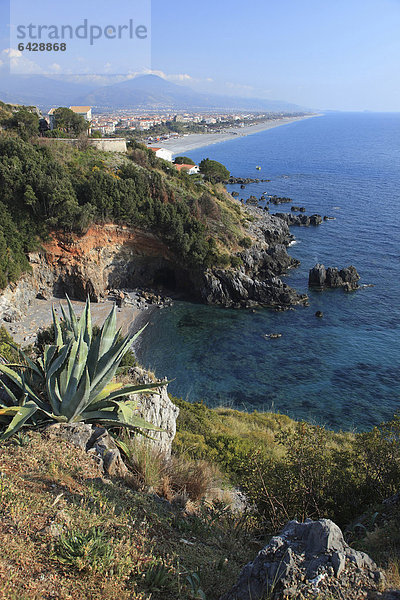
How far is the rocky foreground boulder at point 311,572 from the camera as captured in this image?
3.30 metres

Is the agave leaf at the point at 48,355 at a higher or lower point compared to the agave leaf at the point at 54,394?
higher

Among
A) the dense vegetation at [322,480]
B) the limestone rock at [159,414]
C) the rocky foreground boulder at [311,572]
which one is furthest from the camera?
the limestone rock at [159,414]

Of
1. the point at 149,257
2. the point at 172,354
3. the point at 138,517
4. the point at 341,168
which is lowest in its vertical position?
the point at 172,354

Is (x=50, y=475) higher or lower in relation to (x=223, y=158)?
lower

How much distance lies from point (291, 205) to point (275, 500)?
6404cm

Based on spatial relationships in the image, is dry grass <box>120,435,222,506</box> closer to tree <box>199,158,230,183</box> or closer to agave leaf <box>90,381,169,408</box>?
agave leaf <box>90,381,169,408</box>

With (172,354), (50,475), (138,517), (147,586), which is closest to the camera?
(147,586)

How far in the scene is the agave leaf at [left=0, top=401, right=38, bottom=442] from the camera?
5367mm

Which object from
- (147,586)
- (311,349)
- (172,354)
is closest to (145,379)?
(147,586)

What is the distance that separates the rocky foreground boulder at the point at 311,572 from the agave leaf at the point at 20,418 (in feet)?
11.4

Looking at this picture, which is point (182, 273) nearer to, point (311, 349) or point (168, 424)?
point (311, 349)

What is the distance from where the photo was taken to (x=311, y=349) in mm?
26438

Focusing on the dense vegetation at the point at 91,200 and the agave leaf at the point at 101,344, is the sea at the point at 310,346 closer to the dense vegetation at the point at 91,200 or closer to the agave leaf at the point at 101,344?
the dense vegetation at the point at 91,200

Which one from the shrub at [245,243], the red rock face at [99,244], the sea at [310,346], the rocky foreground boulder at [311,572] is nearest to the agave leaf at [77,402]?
the rocky foreground boulder at [311,572]
